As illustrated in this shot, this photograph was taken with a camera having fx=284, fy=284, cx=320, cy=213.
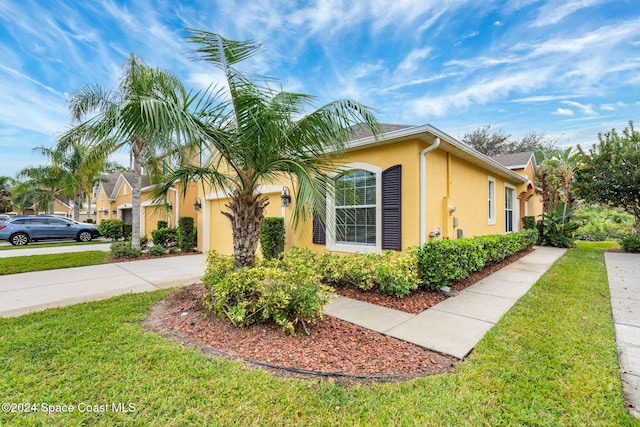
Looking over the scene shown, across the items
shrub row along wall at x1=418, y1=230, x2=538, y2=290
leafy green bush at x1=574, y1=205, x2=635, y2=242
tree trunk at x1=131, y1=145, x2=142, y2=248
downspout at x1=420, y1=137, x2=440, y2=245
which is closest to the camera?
shrub row along wall at x1=418, y1=230, x2=538, y2=290

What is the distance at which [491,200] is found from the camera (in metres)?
10.1

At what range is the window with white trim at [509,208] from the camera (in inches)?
459

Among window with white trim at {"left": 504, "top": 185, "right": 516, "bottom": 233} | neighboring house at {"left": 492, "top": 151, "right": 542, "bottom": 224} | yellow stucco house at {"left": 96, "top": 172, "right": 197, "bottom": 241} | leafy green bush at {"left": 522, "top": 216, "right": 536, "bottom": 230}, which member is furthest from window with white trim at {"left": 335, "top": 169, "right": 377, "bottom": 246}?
leafy green bush at {"left": 522, "top": 216, "right": 536, "bottom": 230}

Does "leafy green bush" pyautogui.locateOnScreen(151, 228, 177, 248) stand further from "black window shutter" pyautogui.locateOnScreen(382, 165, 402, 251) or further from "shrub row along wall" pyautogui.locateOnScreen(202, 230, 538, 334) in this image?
"black window shutter" pyautogui.locateOnScreen(382, 165, 402, 251)

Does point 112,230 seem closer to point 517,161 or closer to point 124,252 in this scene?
point 124,252

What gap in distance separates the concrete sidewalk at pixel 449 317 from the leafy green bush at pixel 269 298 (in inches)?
34.5

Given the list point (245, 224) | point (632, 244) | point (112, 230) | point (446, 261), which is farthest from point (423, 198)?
point (112, 230)

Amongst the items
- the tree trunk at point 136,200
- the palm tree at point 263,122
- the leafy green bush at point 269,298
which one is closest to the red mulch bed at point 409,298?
the leafy green bush at point 269,298

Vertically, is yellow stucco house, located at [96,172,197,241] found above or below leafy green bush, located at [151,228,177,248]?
above

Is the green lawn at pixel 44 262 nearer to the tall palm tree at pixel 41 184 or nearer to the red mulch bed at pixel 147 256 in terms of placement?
the red mulch bed at pixel 147 256

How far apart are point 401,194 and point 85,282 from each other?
23.9 ft

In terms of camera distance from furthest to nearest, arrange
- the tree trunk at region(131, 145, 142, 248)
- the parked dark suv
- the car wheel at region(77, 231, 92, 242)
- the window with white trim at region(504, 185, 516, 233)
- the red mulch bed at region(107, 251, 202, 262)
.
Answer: the car wheel at region(77, 231, 92, 242) < the parked dark suv < the window with white trim at region(504, 185, 516, 233) < the tree trunk at region(131, 145, 142, 248) < the red mulch bed at region(107, 251, 202, 262)

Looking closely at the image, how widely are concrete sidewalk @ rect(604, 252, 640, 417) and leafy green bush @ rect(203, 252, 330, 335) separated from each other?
2933mm

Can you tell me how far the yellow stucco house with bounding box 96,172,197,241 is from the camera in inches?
521
